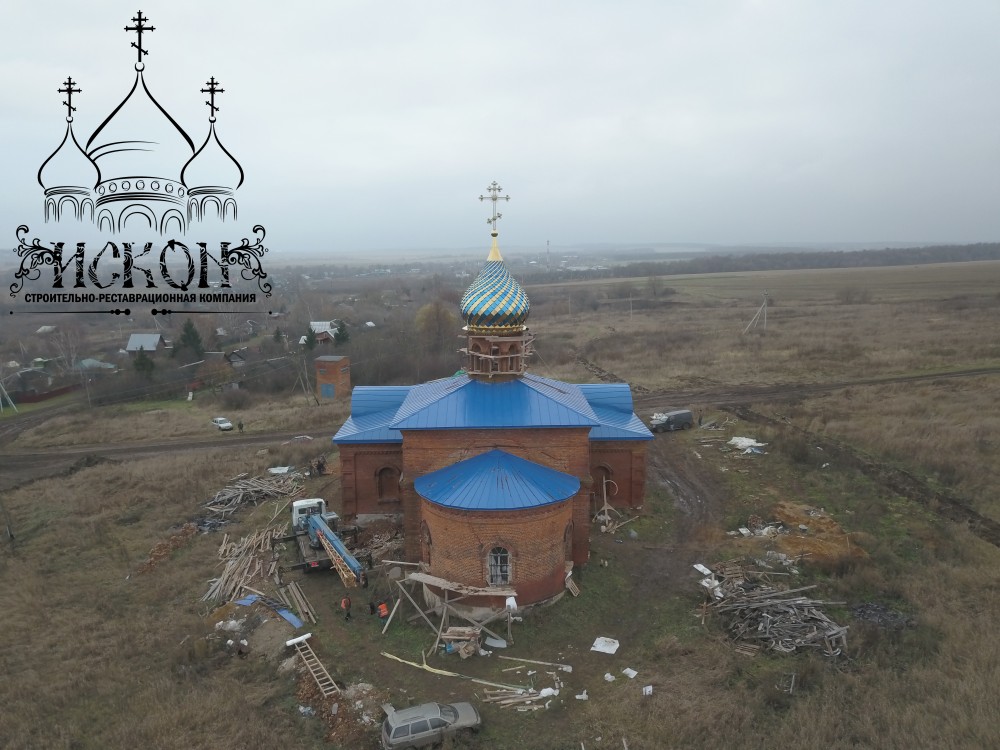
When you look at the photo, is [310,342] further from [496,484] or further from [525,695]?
[525,695]

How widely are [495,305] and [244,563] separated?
36.9 feet

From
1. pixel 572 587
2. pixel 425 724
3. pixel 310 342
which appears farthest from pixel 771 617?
pixel 310 342

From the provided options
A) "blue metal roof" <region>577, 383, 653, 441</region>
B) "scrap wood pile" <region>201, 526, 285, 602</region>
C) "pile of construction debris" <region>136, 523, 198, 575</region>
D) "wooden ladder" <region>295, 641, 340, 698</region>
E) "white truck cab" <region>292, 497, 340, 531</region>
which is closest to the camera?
"wooden ladder" <region>295, 641, 340, 698</region>

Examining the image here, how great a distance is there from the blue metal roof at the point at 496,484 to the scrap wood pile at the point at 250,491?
1048cm

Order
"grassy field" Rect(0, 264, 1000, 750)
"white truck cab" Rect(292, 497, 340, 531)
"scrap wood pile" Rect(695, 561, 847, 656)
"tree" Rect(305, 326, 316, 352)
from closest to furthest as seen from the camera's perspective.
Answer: "grassy field" Rect(0, 264, 1000, 750) → "scrap wood pile" Rect(695, 561, 847, 656) → "white truck cab" Rect(292, 497, 340, 531) → "tree" Rect(305, 326, 316, 352)

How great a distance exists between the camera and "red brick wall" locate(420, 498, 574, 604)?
14570mm

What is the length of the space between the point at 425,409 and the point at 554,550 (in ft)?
17.0

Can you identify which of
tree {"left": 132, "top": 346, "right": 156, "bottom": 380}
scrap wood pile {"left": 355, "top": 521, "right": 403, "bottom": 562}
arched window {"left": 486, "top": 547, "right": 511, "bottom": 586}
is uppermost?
tree {"left": 132, "top": 346, "right": 156, "bottom": 380}

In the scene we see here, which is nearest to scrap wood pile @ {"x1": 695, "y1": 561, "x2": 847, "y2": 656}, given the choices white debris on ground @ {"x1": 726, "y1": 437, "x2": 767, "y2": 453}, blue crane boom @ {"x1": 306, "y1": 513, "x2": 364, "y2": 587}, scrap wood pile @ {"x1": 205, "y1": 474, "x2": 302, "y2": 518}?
blue crane boom @ {"x1": 306, "y1": 513, "x2": 364, "y2": 587}

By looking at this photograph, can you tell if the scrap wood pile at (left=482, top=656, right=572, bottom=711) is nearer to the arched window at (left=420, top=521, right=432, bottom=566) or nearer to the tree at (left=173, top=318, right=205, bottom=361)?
the arched window at (left=420, top=521, right=432, bottom=566)

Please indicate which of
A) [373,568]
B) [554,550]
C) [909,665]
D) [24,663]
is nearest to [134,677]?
[24,663]

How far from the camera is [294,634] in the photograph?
14703 mm

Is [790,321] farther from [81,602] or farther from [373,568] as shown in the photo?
[81,602]

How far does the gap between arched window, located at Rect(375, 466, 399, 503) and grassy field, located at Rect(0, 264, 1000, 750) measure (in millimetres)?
3423
